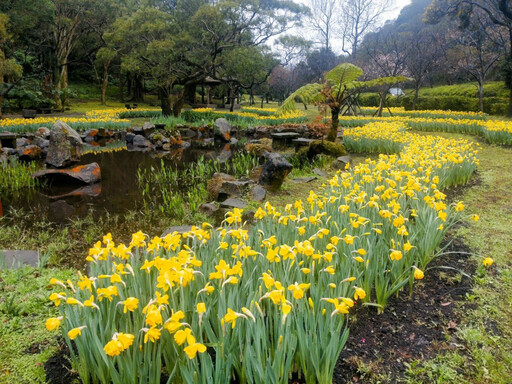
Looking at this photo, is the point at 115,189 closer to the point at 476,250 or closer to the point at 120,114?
the point at 476,250

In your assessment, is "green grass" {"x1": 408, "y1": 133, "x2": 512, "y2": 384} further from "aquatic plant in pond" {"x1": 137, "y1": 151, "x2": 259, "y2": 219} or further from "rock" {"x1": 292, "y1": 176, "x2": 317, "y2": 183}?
"aquatic plant in pond" {"x1": 137, "y1": 151, "x2": 259, "y2": 219}

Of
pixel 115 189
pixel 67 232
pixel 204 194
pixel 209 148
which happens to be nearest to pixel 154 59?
pixel 209 148

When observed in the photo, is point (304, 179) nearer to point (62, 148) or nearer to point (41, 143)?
point (62, 148)

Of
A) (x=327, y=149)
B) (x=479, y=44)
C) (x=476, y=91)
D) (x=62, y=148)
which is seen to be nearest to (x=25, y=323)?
(x=62, y=148)

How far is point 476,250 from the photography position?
3.54m

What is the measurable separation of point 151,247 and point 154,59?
60.1 feet

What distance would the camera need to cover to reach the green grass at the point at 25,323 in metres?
2.01

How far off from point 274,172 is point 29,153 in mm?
8165

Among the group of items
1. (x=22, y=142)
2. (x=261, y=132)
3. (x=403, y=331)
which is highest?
(x=261, y=132)

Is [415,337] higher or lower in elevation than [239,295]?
lower

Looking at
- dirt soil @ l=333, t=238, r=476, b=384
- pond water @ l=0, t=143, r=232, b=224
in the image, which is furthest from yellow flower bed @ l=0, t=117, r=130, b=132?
dirt soil @ l=333, t=238, r=476, b=384

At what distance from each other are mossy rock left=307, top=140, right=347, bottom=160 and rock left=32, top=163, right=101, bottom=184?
5.76 m

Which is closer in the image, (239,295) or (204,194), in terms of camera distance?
(239,295)

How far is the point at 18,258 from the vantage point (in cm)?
362
